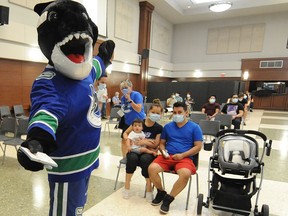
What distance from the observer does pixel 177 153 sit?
2.57 meters

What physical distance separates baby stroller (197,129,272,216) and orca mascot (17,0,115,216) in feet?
5.03

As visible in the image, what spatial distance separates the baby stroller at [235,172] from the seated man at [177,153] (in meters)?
0.25

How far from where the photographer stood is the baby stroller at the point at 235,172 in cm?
212

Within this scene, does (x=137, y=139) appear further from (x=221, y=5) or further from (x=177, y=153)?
(x=221, y=5)

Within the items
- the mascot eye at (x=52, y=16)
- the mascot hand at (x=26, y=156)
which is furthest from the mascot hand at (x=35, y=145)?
the mascot eye at (x=52, y=16)

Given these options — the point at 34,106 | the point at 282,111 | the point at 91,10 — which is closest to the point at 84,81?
the point at 34,106

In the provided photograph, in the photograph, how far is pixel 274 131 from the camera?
6969mm

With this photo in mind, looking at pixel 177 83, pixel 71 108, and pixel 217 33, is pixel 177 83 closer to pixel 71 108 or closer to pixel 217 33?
A: pixel 217 33

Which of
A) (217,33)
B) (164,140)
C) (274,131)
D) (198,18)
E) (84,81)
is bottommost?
(274,131)

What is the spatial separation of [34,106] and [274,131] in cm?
766

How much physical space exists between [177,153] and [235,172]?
0.66 meters

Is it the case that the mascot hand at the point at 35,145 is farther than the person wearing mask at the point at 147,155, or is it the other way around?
the person wearing mask at the point at 147,155

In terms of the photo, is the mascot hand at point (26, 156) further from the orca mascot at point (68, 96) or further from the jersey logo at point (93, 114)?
the jersey logo at point (93, 114)

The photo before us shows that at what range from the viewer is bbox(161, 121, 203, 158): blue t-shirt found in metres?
2.58
